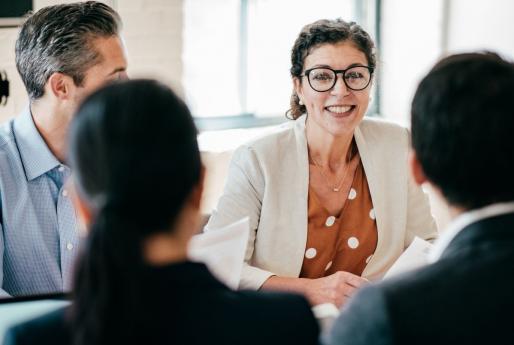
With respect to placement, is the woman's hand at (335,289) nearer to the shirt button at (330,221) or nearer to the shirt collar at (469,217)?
the shirt button at (330,221)

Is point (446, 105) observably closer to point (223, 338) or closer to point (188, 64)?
point (223, 338)

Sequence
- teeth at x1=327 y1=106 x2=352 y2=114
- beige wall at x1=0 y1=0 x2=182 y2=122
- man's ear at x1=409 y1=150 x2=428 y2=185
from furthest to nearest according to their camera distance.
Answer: beige wall at x1=0 y1=0 x2=182 y2=122, teeth at x1=327 y1=106 x2=352 y2=114, man's ear at x1=409 y1=150 x2=428 y2=185

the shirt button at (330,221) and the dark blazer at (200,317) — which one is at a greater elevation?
the dark blazer at (200,317)

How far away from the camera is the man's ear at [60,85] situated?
1.75 m

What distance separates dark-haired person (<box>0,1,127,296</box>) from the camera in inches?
65.2

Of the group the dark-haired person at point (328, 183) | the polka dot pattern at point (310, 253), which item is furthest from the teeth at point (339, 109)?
the polka dot pattern at point (310, 253)

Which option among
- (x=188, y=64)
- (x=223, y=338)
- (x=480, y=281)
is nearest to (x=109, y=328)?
(x=223, y=338)

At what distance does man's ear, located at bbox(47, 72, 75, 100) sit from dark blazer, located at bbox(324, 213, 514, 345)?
109cm

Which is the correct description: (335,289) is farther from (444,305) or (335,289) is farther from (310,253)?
(444,305)

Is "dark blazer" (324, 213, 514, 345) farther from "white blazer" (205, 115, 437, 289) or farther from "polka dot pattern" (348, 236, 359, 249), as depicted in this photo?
"polka dot pattern" (348, 236, 359, 249)

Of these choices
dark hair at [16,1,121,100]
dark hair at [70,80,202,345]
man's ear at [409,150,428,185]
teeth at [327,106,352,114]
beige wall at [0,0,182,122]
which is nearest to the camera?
dark hair at [70,80,202,345]

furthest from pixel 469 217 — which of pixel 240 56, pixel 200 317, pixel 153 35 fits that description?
pixel 240 56

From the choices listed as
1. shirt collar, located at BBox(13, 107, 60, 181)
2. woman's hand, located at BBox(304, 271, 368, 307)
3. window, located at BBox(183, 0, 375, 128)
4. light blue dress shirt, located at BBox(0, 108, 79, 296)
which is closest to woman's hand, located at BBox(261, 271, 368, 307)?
woman's hand, located at BBox(304, 271, 368, 307)

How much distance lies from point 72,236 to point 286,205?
53cm
